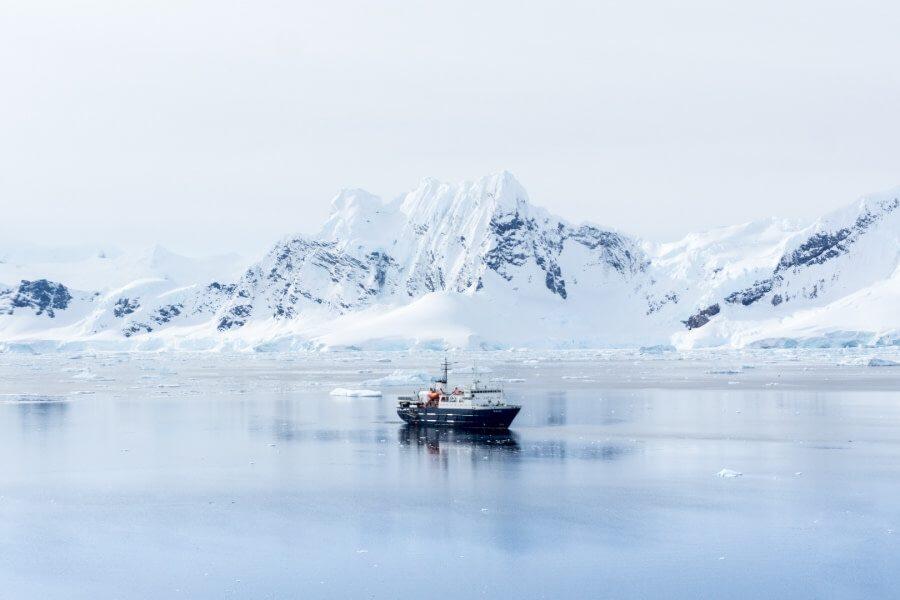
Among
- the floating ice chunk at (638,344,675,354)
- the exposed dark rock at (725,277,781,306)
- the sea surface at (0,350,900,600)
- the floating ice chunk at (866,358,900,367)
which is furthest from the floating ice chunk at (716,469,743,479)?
the exposed dark rock at (725,277,781,306)

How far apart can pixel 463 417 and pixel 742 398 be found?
74.7 ft

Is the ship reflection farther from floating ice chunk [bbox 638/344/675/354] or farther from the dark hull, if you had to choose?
floating ice chunk [bbox 638/344/675/354]

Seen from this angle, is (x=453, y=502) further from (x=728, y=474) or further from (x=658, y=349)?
(x=658, y=349)

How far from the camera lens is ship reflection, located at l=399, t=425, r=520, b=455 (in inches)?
1807

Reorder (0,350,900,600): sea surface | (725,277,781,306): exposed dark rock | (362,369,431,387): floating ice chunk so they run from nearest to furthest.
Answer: (0,350,900,600): sea surface < (362,369,431,387): floating ice chunk < (725,277,781,306): exposed dark rock

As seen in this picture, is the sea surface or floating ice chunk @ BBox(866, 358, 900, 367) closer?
the sea surface

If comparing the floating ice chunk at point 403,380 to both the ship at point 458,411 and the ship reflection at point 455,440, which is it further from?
the ship reflection at point 455,440

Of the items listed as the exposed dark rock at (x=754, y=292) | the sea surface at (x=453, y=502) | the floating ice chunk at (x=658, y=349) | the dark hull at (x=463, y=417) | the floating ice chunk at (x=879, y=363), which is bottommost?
the sea surface at (x=453, y=502)

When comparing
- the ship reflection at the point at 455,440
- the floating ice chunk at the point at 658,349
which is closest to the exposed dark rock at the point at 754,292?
the floating ice chunk at the point at 658,349

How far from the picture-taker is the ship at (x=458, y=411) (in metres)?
52.6

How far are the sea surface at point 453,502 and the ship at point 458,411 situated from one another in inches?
43.4

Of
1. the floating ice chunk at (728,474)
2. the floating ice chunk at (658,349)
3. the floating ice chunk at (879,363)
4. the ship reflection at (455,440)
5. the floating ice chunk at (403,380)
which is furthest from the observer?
the floating ice chunk at (658,349)

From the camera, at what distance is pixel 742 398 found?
223 feet

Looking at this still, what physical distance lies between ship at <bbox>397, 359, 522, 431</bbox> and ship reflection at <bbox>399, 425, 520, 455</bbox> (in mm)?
496
